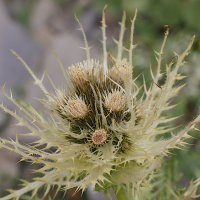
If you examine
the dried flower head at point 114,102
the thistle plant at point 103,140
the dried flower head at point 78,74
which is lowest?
the thistle plant at point 103,140

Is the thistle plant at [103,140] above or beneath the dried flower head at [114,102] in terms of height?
beneath

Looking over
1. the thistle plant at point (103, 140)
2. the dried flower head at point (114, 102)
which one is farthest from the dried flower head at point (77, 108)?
the dried flower head at point (114, 102)

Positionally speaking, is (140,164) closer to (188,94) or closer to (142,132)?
(142,132)

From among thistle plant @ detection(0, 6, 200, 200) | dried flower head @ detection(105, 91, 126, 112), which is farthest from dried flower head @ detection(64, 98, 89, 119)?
dried flower head @ detection(105, 91, 126, 112)

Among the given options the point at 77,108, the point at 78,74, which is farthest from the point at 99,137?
the point at 78,74

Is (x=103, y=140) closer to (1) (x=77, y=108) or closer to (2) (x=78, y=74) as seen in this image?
(1) (x=77, y=108)

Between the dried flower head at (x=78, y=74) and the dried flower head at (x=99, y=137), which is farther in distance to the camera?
the dried flower head at (x=78, y=74)

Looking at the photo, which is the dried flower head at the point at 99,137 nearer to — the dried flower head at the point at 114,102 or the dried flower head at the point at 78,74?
the dried flower head at the point at 114,102

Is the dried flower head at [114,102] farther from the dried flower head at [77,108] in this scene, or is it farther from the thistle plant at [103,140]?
the dried flower head at [77,108]

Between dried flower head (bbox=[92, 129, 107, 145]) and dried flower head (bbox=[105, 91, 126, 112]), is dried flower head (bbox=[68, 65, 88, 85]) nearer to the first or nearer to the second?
dried flower head (bbox=[105, 91, 126, 112])

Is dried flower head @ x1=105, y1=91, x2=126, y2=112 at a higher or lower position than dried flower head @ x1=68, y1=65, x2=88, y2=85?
lower

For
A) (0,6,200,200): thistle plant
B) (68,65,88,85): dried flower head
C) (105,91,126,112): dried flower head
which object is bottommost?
(0,6,200,200): thistle plant
